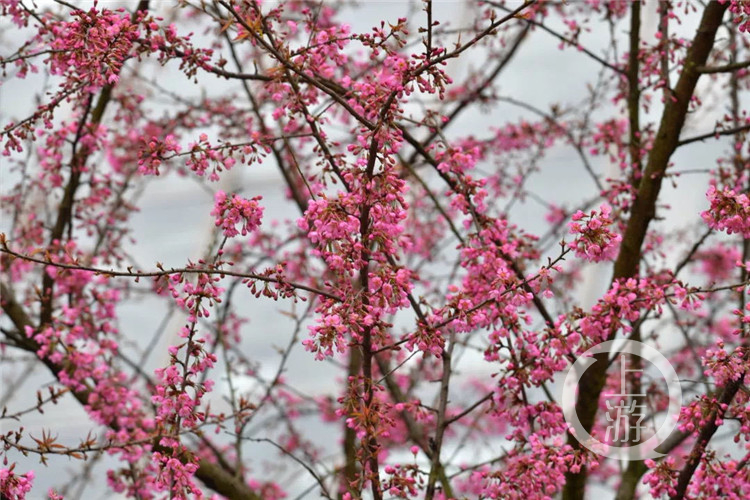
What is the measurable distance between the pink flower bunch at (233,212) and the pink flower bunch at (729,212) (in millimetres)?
570

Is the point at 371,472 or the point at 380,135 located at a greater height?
the point at 380,135

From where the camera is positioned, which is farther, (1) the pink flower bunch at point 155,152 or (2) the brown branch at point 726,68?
(2) the brown branch at point 726,68

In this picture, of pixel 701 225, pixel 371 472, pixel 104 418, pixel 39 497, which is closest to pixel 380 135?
pixel 371 472

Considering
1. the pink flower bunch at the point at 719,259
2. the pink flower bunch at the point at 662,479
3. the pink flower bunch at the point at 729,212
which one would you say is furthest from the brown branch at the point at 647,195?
the pink flower bunch at the point at 719,259

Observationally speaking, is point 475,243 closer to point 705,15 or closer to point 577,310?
point 577,310

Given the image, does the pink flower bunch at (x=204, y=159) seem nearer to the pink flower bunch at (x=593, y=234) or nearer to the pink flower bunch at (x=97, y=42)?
the pink flower bunch at (x=97, y=42)

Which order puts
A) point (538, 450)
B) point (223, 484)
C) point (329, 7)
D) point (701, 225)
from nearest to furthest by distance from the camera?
point (538, 450) < point (223, 484) < point (329, 7) < point (701, 225)

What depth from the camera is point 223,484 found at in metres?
1.85

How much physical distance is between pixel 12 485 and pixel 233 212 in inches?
17.2

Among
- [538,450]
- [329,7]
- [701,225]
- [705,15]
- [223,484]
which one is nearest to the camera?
[538,450]

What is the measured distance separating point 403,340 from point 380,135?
27 centimetres

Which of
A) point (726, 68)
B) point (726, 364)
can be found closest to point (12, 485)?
point (726, 364)

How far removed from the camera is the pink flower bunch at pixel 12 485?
1059 mm

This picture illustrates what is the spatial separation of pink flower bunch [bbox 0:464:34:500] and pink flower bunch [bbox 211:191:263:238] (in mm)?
398
